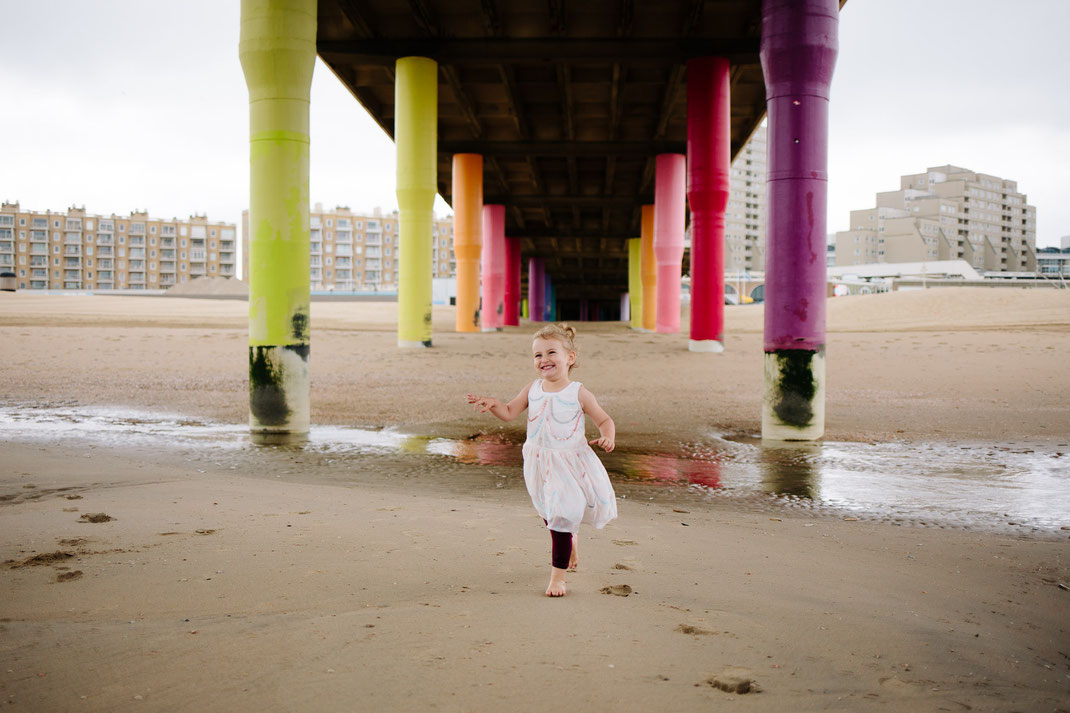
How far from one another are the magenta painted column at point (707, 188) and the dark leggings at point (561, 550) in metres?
20.2

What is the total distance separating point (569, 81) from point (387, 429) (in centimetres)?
1895

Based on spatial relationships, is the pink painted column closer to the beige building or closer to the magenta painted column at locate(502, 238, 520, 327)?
the magenta painted column at locate(502, 238, 520, 327)

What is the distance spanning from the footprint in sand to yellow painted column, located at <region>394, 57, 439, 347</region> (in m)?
19.9

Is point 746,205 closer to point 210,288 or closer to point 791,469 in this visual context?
point 210,288

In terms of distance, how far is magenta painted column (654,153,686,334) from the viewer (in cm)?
3425

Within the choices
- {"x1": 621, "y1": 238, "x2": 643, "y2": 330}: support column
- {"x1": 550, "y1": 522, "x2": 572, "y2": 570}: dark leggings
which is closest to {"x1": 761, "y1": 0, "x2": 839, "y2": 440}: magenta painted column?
{"x1": 550, "y1": 522, "x2": 572, "y2": 570}: dark leggings

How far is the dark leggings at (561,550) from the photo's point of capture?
3.86 m

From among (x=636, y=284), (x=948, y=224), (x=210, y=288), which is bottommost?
(x=636, y=284)

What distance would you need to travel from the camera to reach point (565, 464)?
408cm

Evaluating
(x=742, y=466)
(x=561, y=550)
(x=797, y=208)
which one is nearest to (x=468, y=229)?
(x=797, y=208)

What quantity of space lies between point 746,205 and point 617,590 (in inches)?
7054

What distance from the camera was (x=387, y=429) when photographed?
1035 centimetres

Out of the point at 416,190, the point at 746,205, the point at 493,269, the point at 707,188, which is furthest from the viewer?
the point at 746,205

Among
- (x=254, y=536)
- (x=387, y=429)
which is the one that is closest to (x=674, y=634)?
(x=254, y=536)
